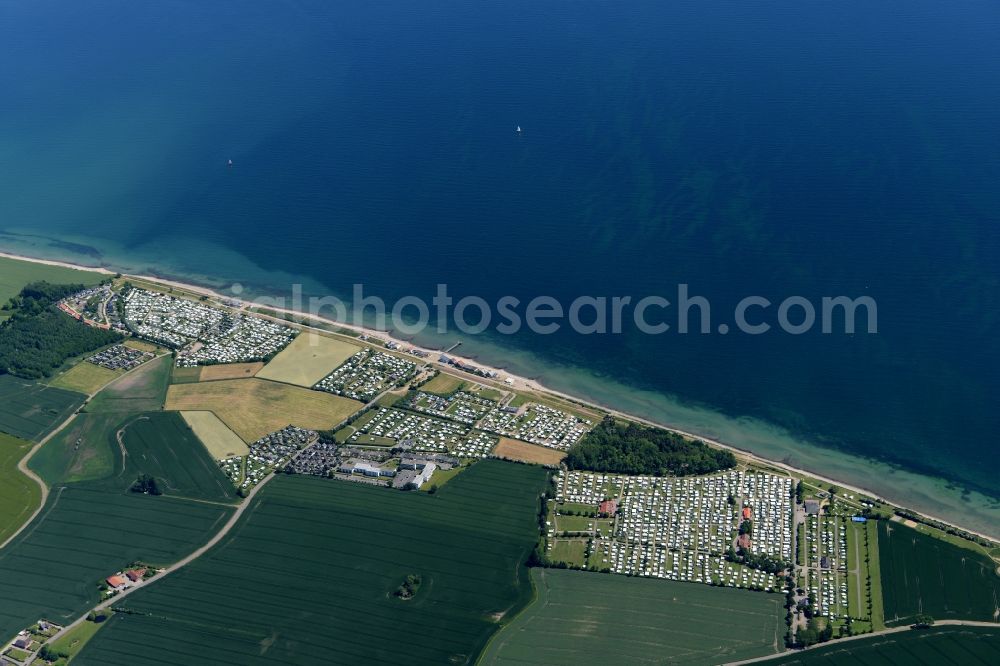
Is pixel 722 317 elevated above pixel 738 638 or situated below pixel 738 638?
above

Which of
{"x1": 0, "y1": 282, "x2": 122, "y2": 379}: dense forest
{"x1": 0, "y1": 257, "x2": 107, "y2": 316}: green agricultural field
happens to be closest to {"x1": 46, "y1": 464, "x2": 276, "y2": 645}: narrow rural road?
{"x1": 0, "y1": 282, "x2": 122, "y2": 379}: dense forest

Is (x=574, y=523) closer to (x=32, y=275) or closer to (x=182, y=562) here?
(x=182, y=562)

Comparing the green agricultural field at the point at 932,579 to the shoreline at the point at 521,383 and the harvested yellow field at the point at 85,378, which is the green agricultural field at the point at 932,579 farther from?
the harvested yellow field at the point at 85,378

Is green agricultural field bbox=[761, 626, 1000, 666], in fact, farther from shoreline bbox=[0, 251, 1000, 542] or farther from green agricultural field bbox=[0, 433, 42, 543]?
green agricultural field bbox=[0, 433, 42, 543]

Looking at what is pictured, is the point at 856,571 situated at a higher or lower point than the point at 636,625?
higher

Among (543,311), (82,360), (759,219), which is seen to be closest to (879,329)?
(759,219)

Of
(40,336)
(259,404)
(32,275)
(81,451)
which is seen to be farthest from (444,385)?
(32,275)

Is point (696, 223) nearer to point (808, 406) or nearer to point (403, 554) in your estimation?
point (808, 406)
